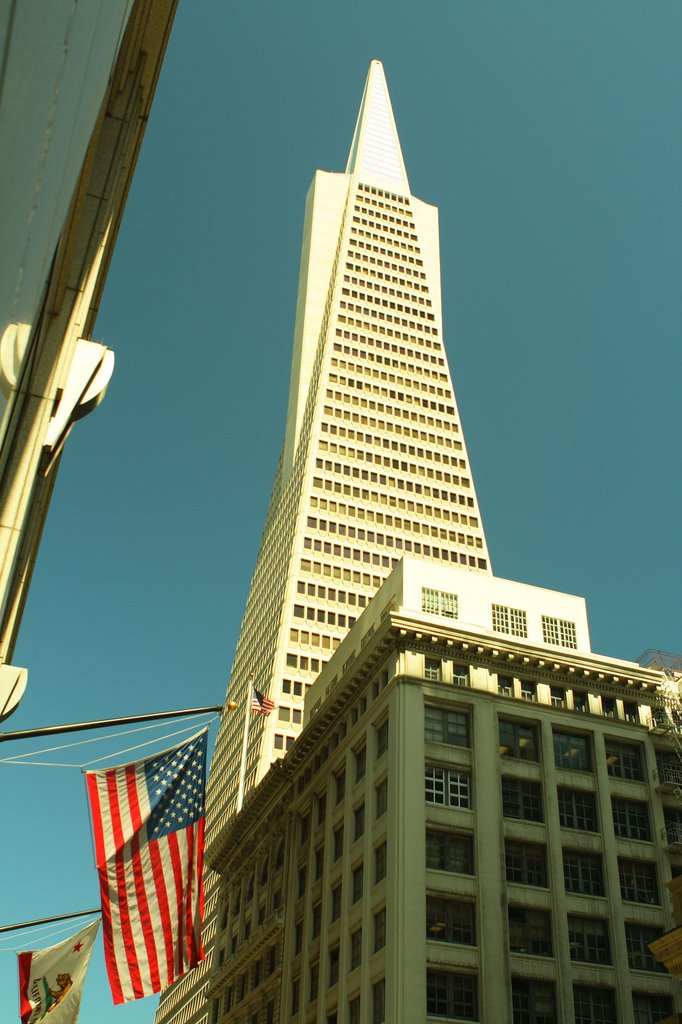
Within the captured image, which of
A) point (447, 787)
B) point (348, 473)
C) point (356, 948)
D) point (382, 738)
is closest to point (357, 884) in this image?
point (356, 948)

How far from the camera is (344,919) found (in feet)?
171

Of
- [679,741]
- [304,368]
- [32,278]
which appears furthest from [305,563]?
[32,278]

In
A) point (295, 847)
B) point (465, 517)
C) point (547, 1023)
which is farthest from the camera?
point (465, 517)

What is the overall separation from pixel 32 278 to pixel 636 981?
5259cm

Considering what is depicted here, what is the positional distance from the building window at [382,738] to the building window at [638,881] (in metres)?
14.4

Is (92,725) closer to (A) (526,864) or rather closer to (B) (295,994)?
(A) (526,864)

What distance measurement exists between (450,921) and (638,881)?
39.5 feet

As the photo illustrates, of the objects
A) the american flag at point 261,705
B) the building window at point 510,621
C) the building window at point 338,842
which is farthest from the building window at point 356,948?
the building window at point 510,621

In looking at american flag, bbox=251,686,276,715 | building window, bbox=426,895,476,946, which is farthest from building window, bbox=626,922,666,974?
american flag, bbox=251,686,276,715

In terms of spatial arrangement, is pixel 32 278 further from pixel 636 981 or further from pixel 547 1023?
pixel 636 981

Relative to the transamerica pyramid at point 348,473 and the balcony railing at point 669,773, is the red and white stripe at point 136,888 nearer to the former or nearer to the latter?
the balcony railing at point 669,773

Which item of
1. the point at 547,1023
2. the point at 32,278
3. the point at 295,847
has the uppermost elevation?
the point at 295,847

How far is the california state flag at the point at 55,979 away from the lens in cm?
2608

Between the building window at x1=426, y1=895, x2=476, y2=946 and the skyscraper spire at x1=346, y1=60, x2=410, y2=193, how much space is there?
139625mm
